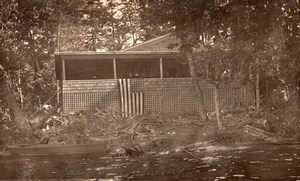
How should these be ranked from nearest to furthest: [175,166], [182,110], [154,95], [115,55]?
1. [175,166]
2. [154,95]
3. [182,110]
4. [115,55]

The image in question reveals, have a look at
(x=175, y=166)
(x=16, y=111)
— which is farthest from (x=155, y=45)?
(x=175, y=166)

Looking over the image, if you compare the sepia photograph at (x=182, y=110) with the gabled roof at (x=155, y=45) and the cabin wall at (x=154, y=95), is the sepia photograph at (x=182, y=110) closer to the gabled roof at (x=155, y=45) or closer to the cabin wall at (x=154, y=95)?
the cabin wall at (x=154, y=95)

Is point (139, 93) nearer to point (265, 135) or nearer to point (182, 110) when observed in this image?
point (182, 110)

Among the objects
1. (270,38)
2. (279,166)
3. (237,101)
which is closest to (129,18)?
(237,101)

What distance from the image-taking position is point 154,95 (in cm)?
2408

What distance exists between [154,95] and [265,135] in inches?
286

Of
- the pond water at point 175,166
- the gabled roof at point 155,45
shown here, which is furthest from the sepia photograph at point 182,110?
the gabled roof at point 155,45

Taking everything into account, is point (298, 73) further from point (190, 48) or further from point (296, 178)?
point (296, 178)

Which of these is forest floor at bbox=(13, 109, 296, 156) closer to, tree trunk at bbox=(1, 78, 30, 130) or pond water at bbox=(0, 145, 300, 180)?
tree trunk at bbox=(1, 78, 30, 130)

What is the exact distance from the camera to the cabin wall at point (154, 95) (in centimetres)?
2317

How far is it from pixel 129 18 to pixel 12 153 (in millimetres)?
37373

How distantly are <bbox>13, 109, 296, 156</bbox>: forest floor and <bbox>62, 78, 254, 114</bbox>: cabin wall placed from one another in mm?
808

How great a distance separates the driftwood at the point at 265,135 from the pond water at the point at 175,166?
2.65 feet

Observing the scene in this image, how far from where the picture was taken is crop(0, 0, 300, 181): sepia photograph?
15055 mm
